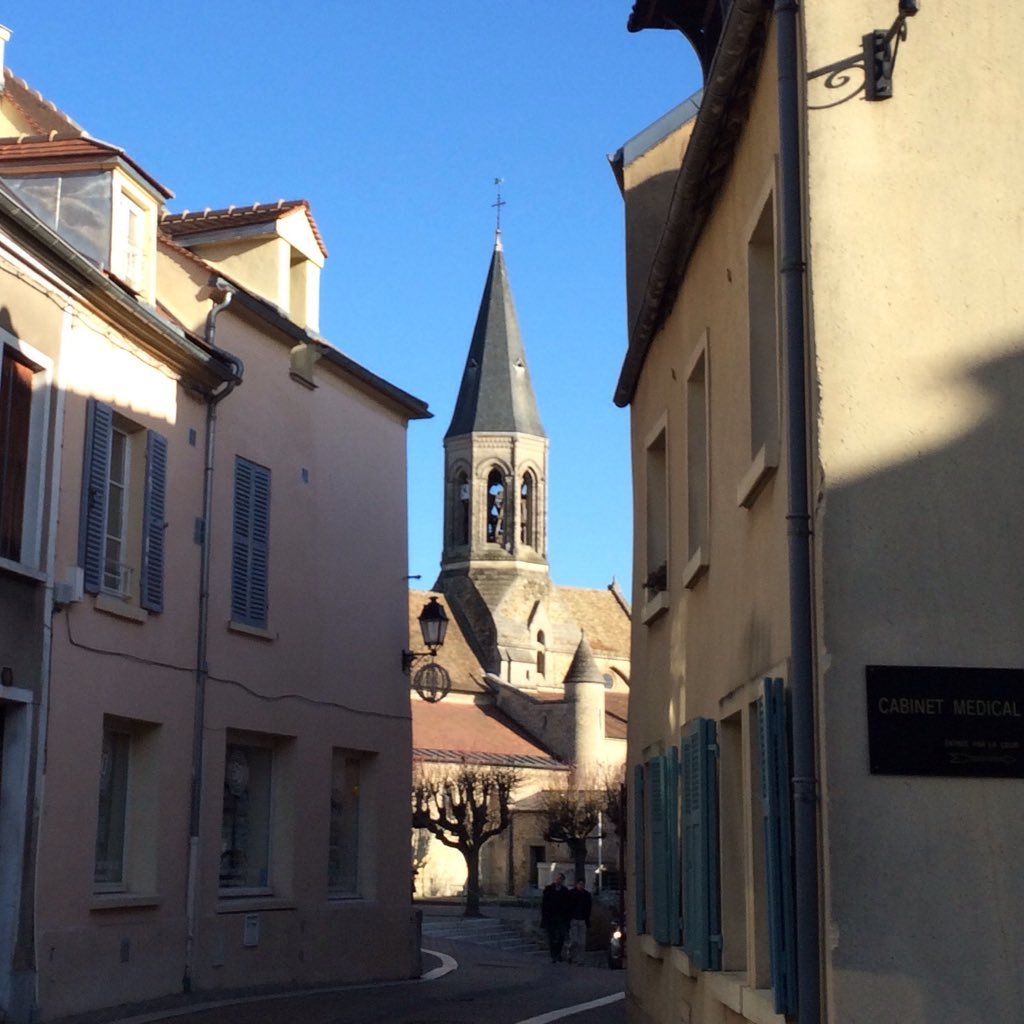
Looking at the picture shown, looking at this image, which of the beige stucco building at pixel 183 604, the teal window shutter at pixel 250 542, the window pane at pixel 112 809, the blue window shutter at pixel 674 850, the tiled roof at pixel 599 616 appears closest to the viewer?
the blue window shutter at pixel 674 850

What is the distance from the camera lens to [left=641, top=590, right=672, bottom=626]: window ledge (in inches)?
452

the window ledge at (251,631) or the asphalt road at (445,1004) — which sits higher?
the window ledge at (251,631)

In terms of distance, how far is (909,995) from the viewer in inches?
244

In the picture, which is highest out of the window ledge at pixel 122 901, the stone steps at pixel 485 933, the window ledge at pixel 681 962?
the window ledge at pixel 122 901

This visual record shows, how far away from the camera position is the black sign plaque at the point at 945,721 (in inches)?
252

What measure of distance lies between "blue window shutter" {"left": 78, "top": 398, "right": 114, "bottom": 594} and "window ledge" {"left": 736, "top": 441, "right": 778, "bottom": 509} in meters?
6.82

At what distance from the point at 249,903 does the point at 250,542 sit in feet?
11.6

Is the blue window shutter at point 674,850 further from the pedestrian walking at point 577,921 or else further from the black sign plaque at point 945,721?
the pedestrian walking at point 577,921

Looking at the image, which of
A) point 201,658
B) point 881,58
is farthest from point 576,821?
point 881,58

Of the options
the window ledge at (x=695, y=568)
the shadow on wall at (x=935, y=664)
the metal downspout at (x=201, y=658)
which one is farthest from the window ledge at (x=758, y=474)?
the metal downspout at (x=201, y=658)

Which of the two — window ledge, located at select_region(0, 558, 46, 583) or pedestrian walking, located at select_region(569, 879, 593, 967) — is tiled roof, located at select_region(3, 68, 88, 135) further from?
pedestrian walking, located at select_region(569, 879, 593, 967)

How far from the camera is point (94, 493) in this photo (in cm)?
1348

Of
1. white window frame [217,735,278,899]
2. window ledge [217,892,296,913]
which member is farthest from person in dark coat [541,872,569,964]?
white window frame [217,735,278,899]

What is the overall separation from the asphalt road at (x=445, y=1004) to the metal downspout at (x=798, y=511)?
7.36 m
